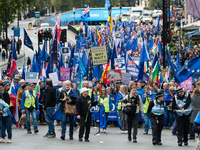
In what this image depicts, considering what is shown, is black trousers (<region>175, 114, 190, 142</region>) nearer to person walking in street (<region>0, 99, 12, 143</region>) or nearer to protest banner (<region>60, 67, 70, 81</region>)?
person walking in street (<region>0, 99, 12, 143</region>)

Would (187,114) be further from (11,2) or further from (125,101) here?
(11,2)

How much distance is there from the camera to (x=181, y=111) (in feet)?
43.9

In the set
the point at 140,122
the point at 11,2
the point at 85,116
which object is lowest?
the point at 140,122

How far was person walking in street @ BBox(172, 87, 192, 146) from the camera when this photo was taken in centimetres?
1334

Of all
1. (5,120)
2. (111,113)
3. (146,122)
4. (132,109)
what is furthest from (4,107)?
(111,113)

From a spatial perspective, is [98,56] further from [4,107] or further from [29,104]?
[4,107]

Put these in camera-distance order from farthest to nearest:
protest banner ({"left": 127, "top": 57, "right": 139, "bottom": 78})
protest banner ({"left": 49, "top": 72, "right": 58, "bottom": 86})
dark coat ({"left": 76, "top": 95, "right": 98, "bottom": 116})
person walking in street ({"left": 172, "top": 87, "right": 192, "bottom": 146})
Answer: protest banner ({"left": 127, "top": 57, "right": 139, "bottom": 78}) < protest banner ({"left": 49, "top": 72, "right": 58, "bottom": 86}) < dark coat ({"left": 76, "top": 95, "right": 98, "bottom": 116}) < person walking in street ({"left": 172, "top": 87, "right": 192, "bottom": 146})

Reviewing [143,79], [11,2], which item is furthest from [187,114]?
[11,2]

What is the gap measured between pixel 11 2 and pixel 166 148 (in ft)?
128

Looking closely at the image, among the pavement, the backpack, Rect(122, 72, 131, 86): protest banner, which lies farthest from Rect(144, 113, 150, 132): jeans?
Rect(122, 72, 131, 86): protest banner

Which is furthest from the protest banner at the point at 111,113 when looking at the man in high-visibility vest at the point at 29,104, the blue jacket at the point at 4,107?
the blue jacket at the point at 4,107

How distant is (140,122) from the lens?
18094 millimetres

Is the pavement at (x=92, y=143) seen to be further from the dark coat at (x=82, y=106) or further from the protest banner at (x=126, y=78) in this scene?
the protest banner at (x=126, y=78)

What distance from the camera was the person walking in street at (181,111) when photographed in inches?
525
